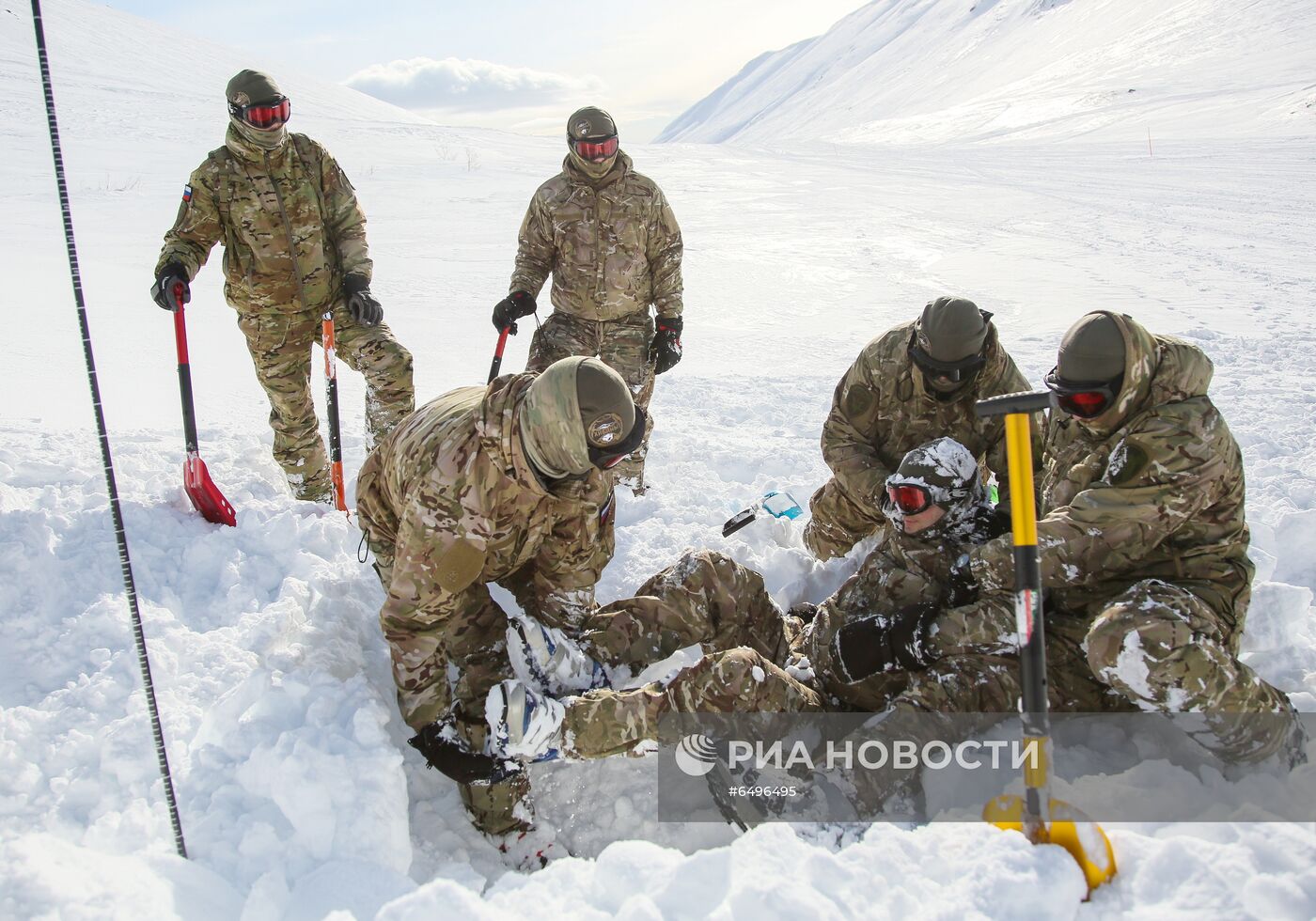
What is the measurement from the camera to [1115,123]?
1280 inches

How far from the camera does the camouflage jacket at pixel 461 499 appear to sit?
2887 mm

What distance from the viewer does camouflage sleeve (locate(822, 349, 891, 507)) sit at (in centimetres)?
445

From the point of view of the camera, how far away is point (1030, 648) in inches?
92.6

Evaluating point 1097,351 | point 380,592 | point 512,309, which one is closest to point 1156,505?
point 1097,351

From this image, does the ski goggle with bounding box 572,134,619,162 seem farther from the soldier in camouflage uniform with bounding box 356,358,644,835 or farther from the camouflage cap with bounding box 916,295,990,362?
the soldier in camouflage uniform with bounding box 356,358,644,835

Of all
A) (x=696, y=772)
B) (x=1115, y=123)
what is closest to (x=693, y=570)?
(x=696, y=772)

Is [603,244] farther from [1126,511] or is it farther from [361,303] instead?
[1126,511]

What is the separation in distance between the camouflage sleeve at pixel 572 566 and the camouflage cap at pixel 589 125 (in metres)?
2.80

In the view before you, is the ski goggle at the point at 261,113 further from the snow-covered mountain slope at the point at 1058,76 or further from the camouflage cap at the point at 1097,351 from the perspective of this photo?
the snow-covered mountain slope at the point at 1058,76

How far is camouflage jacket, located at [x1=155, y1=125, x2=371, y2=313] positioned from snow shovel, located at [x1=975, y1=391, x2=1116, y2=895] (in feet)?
12.4

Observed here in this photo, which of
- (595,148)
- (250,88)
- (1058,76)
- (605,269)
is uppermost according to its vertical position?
(1058,76)

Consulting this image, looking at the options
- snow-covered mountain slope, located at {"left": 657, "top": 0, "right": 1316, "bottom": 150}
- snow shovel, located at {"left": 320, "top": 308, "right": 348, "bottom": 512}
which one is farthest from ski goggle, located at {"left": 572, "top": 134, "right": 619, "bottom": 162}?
snow-covered mountain slope, located at {"left": 657, "top": 0, "right": 1316, "bottom": 150}

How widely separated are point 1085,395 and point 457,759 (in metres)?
2.49

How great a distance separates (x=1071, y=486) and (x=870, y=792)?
57.6 inches
